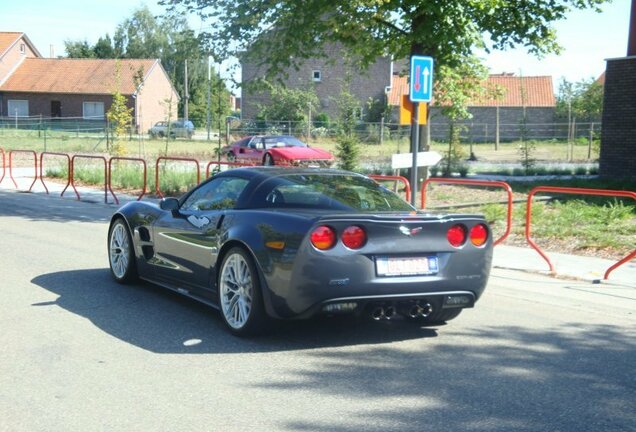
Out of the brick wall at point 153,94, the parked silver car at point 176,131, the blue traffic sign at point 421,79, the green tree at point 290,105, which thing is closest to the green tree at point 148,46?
the brick wall at point 153,94

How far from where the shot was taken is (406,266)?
6289mm

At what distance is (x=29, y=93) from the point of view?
71.6 m

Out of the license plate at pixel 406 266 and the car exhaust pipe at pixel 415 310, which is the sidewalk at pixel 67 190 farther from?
the license plate at pixel 406 266

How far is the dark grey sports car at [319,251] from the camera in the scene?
19.9ft

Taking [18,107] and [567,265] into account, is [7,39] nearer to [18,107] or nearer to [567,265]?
[18,107]

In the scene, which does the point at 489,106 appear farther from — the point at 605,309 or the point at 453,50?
the point at 605,309

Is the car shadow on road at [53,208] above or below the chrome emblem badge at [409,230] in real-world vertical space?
below

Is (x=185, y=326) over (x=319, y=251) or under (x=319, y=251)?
under

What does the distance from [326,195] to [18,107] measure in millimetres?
71125

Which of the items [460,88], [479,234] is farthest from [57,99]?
[479,234]

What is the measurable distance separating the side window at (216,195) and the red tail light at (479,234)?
202 cm

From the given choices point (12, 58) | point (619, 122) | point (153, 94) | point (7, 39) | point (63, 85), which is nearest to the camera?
point (619, 122)

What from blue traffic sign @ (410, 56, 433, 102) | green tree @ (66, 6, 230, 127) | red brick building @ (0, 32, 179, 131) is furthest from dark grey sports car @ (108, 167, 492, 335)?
green tree @ (66, 6, 230, 127)

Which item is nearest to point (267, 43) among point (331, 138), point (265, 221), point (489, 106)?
point (265, 221)
